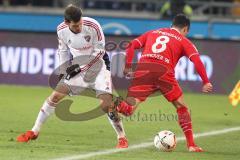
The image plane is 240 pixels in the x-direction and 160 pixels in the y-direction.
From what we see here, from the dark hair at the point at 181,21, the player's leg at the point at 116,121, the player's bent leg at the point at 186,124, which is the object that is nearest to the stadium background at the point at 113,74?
the player's bent leg at the point at 186,124

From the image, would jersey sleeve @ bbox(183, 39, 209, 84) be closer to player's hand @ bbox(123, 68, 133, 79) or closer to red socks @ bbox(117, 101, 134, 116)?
player's hand @ bbox(123, 68, 133, 79)

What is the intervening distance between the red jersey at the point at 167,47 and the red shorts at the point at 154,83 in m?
0.12

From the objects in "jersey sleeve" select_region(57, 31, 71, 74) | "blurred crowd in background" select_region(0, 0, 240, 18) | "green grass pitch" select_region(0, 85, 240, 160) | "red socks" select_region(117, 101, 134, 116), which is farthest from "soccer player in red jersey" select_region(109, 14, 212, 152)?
"blurred crowd in background" select_region(0, 0, 240, 18)

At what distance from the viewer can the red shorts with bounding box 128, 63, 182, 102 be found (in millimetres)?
11484

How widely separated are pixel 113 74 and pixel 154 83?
7981 millimetres

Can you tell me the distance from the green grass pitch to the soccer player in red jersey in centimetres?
53

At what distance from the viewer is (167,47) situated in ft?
37.7

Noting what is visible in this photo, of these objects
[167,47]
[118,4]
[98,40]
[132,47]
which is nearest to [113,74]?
[118,4]

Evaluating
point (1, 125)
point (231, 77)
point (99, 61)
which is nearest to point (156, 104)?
point (231, 77)

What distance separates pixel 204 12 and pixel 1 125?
1398 cm

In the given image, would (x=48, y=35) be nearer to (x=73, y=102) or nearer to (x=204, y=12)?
(x=73, y=102)

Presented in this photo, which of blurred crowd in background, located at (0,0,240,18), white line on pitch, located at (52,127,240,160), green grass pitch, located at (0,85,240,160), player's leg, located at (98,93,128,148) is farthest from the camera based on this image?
blurred crowd in background, located at (0,0,240,18)

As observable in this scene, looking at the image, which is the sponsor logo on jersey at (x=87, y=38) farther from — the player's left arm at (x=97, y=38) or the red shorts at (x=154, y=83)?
the red shorts at (x=154, y=83)

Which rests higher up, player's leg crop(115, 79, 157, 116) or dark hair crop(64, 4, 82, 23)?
dark hair crop(64, 4, 82, 23)
